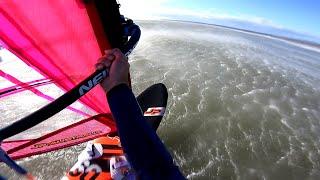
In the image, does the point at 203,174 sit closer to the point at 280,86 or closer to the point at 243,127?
the point at 243,127

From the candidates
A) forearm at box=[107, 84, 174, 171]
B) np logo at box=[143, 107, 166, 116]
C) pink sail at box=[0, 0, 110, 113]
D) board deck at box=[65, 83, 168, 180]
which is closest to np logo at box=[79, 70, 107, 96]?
forearm at box=[107, 84, 174, 171]

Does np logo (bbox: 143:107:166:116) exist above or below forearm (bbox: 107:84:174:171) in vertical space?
below

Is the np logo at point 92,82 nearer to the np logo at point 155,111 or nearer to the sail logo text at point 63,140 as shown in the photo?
the sail logo text at point 63,140

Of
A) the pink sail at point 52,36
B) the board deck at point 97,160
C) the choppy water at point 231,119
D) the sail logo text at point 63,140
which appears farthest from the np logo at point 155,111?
the pink sail at point 52,36

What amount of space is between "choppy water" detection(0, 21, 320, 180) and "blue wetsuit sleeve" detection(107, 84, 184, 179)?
371 cm

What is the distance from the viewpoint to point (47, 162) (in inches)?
209

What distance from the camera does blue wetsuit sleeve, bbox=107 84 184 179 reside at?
167 cm

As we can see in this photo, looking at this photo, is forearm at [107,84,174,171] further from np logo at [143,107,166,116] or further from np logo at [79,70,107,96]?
np logo at [143,107,166,116]

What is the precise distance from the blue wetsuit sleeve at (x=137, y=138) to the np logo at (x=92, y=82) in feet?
0.31

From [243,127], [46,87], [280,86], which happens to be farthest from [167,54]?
[46,87]

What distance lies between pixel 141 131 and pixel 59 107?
457 millimetres

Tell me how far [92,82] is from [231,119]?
605 centimetres

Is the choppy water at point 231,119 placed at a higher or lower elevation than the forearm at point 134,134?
lower

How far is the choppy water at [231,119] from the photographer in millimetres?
5609
